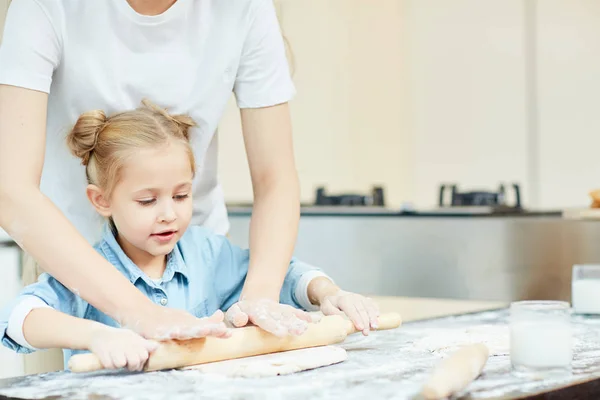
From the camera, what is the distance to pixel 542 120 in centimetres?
407

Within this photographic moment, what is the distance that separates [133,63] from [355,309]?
1.78 feet

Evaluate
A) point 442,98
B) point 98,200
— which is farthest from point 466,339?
point 442,98

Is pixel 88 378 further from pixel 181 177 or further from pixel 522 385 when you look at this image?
pixel 522 385

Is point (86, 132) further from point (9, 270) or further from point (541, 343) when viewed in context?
point (9, 270)

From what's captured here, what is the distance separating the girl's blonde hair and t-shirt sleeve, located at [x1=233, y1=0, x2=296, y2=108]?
17 cm

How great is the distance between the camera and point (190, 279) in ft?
4.83

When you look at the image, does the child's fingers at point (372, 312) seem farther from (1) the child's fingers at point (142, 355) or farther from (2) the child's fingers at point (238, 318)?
(1) the child's fingers at point (142, 355)

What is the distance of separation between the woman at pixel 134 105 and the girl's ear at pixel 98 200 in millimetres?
57

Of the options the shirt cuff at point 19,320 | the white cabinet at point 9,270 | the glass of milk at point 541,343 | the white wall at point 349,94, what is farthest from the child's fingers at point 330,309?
the white wall at point 349,94

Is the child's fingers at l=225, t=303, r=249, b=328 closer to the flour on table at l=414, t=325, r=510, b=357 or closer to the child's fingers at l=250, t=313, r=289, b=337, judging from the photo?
the child's fingers at l=250, t=313, r=289, b=337

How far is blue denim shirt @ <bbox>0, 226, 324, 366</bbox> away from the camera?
133 cm

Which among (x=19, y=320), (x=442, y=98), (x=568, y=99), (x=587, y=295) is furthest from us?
(x=442, y=98)

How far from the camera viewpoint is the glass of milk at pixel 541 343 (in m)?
1.07

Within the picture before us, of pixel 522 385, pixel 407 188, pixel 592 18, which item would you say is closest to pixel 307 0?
pixel 407 188
